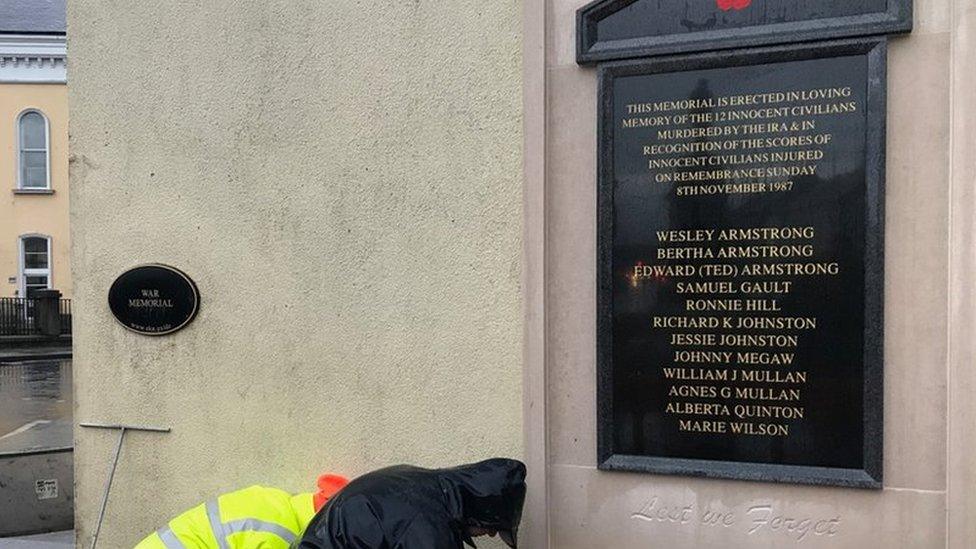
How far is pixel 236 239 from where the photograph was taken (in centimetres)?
410

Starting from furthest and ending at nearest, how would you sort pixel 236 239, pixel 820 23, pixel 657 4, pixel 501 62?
pixel 236 239, pixel 501 62, pixel 657 4, pixel 820 23

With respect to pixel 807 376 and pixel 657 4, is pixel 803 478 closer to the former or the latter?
pixel 807 376

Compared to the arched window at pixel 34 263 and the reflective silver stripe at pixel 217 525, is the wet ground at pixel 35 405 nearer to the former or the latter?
the reflective silver stripe at pixel 217 525

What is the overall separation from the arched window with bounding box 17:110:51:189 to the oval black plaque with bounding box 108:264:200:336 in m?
22.8

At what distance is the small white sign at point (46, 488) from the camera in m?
5.38

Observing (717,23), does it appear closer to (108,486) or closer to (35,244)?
(108,486)

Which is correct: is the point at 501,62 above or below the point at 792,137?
above

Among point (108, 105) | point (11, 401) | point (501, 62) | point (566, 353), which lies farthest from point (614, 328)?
point (11, 401)

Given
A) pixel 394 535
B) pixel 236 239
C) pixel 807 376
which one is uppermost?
pixel 236 239

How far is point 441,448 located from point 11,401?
37.7 ft

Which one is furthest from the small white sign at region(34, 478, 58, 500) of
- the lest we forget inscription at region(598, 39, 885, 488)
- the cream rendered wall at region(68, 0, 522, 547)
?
the lest we forget inscription at region(598, 39, 885, 488)

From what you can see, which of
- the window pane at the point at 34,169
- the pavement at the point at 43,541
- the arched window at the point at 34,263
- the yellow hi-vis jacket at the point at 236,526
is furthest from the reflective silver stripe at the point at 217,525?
the window pane at the point at 34,169

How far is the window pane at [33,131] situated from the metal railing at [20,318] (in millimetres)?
4525

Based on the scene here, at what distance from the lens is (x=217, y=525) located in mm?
3104
